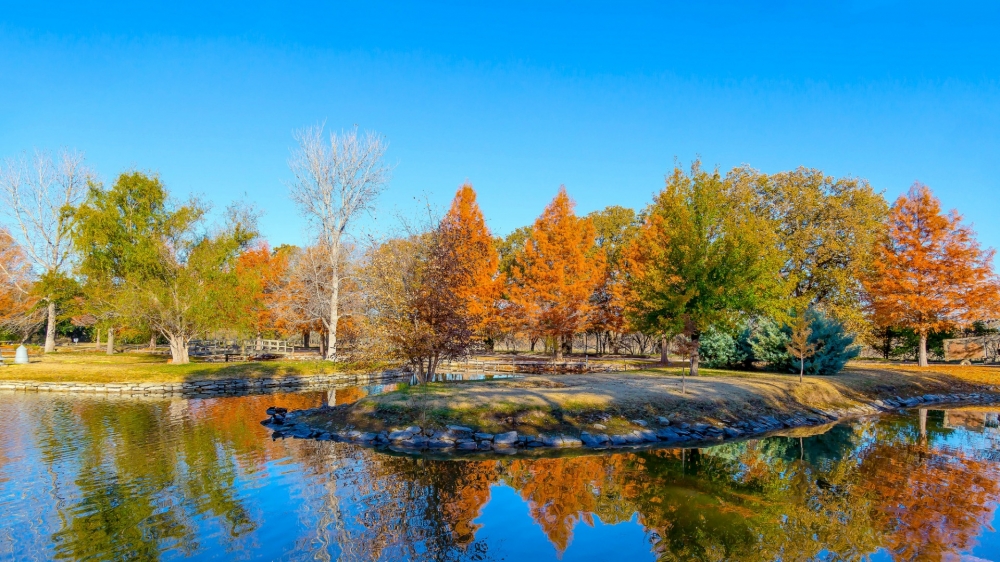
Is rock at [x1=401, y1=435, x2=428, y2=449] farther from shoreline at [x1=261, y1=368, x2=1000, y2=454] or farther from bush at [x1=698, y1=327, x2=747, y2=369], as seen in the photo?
bush at [x1=698, y1=327, x2=747, y2=369]

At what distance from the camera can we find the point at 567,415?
16375mm

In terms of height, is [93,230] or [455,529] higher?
[93,230]

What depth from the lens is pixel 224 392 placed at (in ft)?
87.6

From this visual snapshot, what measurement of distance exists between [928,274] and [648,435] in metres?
29.3

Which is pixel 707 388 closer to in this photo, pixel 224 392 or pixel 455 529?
pixel 455 529

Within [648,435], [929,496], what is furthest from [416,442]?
[929,496]

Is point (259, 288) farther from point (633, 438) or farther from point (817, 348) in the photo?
point (817, 348)

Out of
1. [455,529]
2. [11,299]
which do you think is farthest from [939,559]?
[11,299]

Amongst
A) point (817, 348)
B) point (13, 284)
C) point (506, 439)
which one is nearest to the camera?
point (506, 439)

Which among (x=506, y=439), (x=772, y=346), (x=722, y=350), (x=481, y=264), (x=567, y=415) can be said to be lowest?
(x=506, y=439)

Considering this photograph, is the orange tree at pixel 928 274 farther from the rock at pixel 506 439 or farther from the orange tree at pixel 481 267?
the rock at pixel 506 439

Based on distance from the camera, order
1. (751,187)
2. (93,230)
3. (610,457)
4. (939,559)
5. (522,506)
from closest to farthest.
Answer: (939,559), (522,506), (610,457), (93,230), (751,187)

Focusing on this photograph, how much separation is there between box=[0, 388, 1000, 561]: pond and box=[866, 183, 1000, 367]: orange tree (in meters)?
21.8

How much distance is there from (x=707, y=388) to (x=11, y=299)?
2068 inches
